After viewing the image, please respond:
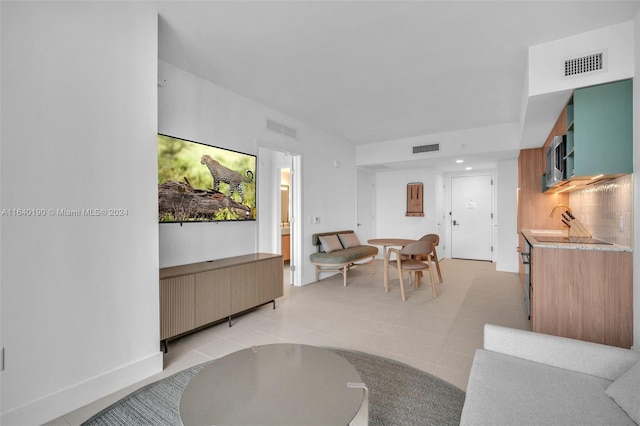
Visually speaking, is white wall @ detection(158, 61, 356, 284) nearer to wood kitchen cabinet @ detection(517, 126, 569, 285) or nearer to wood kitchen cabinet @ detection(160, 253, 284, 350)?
wood kitchen cabinet @ detection(160, 253, 284, 350)

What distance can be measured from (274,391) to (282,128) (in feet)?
12.9

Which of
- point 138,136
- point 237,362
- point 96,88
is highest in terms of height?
point 96,88

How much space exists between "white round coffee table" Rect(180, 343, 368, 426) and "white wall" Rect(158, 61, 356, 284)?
75.7 inches

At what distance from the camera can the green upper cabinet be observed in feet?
7.66

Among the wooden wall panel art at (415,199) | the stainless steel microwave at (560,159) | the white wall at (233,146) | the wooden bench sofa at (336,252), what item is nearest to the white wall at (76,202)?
the white wall at (233,146)

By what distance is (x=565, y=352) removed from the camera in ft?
5.10

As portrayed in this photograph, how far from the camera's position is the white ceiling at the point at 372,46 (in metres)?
2.30

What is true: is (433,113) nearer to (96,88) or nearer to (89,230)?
(96,88)

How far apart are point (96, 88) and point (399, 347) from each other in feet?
10.2

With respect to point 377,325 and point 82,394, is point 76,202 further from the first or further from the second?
point 377,325

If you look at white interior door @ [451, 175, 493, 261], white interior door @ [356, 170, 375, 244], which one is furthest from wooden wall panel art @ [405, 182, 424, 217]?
white interior door @ [451, 175, 493, 261]

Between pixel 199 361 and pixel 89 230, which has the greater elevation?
pixel 89 230

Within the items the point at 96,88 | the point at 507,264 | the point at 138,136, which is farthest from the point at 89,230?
the point at 507,264

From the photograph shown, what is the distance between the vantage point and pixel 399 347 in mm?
2715
